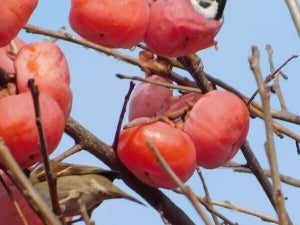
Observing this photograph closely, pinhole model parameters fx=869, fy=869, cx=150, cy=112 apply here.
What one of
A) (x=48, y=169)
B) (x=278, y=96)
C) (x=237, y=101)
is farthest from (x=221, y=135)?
(x=278, y=96)

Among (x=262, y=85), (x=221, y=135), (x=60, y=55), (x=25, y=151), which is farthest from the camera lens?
(x=221, y=135)

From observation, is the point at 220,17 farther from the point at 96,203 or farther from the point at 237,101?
the point at 96,203

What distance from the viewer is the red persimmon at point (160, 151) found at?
1.24 m

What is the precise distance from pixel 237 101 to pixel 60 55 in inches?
11.8

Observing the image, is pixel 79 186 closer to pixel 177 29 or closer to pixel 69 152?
pixel 69 152

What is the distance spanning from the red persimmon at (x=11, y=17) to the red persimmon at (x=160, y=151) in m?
0.26

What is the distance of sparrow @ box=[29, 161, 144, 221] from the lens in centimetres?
150

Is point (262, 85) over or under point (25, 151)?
over

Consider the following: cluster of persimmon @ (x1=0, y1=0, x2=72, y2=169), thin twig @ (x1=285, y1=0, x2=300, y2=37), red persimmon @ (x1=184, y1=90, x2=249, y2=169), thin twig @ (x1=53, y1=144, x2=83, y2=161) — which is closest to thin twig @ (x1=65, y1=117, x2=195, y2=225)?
thin twig @ (x1=53, y1=144, x2=83, y2=161)

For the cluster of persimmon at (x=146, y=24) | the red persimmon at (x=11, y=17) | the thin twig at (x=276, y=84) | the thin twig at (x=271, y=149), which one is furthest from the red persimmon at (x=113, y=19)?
the thin twig at (x=276, y=84)

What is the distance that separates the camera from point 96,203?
1584 mm

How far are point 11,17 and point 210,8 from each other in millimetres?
327

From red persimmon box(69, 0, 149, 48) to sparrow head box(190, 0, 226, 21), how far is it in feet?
0.28

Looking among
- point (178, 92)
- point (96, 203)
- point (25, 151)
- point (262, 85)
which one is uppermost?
point (262, 85)
